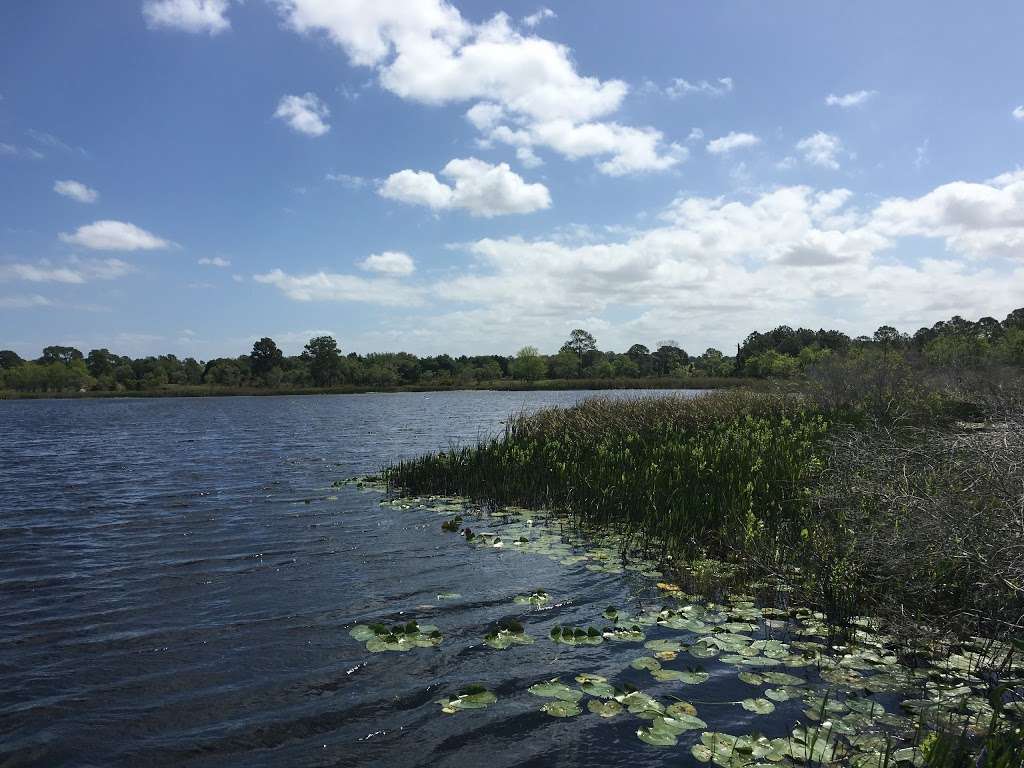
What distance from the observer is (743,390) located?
1185 inches

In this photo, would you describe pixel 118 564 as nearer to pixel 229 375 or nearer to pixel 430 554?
pixel 430 554

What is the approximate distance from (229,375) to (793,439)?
14637 centimetres

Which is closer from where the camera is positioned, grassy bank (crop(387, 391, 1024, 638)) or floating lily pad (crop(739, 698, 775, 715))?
floating lily pad (crop(739, 698, 775, 715))

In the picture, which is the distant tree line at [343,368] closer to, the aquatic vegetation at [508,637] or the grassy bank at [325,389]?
the grassy bank at [325,389]

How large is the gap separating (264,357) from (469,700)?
159572mm

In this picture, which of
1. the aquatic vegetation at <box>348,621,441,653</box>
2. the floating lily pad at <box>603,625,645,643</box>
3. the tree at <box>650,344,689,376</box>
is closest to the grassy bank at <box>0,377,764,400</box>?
the tree at <box>650,344,689,376</box>

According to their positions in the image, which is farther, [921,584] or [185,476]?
[185,476]

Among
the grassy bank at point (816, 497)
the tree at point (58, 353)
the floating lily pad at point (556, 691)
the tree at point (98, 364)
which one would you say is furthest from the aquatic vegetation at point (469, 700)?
the tree at point (58, 353)

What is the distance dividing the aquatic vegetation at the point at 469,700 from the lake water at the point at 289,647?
91 mm

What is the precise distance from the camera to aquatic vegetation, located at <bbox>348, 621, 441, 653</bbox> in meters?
6.89

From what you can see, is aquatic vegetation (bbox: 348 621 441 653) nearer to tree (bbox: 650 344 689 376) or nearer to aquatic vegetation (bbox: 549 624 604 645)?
aquatic vegetation (bbox: 549 624 604 645)

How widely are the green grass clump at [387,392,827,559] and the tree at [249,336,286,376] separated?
143165 mm

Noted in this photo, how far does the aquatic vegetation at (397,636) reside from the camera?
22.6ft

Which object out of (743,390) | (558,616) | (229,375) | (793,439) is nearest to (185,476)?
(558,616)
